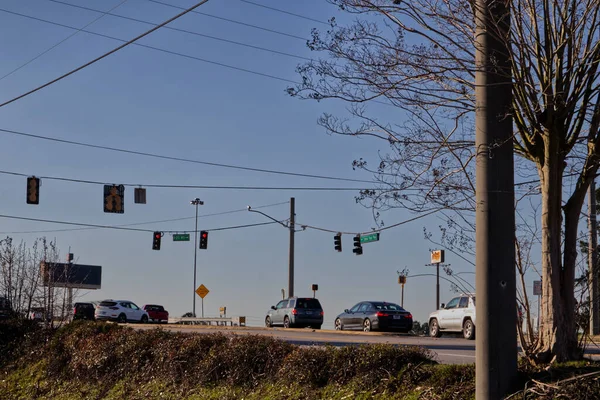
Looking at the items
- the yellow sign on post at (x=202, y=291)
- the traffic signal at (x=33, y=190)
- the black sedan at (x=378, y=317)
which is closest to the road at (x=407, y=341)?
the black sedan at (x=378, y=317)

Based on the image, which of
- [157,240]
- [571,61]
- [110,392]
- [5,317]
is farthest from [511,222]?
[157,240]

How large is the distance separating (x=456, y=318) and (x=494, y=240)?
24.5m

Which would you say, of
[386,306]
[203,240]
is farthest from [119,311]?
[386,306]

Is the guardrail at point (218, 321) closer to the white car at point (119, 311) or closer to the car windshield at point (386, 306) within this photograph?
the white car at point (119, 311)

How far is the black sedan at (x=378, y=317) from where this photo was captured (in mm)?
37375

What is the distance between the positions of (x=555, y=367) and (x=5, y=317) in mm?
18323

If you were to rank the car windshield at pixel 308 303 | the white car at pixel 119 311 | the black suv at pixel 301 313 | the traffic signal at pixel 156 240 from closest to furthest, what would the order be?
the black suv at pixel 301 313, the car windshield at pixel 308 303, the white car at pixel 119 311, the traffic signal at pixel 156 240

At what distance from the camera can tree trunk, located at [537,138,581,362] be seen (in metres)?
9.07

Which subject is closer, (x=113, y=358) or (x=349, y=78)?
(x=349, y=78)

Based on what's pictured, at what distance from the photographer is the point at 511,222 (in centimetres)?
844

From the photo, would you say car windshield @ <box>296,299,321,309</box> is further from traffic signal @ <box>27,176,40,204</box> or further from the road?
traffic signal @ <box>27,176,40,204</box>

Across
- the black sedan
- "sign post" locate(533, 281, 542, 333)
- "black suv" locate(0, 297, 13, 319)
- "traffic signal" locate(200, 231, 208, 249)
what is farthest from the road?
"traffic signal" locate(200, 231, 208, 249)

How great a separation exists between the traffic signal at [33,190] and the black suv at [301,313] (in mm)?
15412

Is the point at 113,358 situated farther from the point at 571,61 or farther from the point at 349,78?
the point at 571,61
